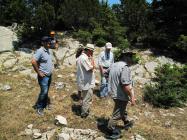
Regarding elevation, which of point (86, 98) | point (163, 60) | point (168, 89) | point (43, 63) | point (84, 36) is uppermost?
point (84, 36)

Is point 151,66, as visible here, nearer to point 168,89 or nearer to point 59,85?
point 168,89

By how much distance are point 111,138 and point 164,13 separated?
9641mm

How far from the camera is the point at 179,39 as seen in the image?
53.2ft

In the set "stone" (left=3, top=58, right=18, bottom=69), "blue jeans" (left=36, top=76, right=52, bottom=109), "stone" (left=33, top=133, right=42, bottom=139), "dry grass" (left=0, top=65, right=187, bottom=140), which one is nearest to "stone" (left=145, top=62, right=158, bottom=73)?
"dry grass" (left=0, top=65, right=187, bottom=140)

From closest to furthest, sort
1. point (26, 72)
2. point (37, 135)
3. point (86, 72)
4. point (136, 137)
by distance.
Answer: point (37, 135) < point (136, 137) < point (86, 72) < point (26, 72)

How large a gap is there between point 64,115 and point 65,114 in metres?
0.08

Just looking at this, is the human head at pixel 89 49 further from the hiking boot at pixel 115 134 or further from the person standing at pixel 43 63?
the hiking boot at pixel 115 134

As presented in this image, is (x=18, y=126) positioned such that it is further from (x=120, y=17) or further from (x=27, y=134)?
(x=120, y=17)

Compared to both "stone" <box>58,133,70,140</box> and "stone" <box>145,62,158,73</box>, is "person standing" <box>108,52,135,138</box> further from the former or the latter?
"stone" <box>145,62,158,73</box>

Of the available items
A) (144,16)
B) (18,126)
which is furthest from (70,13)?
(18,126)

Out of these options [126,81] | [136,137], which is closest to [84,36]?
[136,137]

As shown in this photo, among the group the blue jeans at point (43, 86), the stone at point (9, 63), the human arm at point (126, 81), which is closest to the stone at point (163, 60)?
the stone at point (9, 63)

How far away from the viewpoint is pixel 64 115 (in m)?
11.0

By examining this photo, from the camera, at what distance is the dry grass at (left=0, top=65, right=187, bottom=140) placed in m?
10.2
